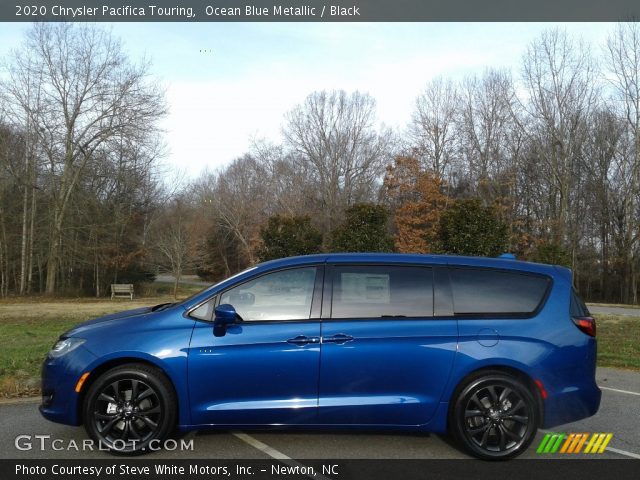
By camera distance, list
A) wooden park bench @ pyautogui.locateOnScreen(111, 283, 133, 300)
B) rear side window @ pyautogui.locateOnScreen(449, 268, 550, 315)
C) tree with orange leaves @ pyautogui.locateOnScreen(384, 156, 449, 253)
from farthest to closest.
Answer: tree with orange leaves @ pyautogui.locateOnScreen(384, 156, 449, 253) → wooden park bench @ pyautogui.locateOnScreen(111, 283, 133, 300) → rear side window @ pyautogui.locateOnScreen(449, 268, 550, 315)

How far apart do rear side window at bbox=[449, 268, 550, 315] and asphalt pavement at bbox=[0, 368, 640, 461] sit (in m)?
1.27

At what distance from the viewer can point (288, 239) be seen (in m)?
19.7

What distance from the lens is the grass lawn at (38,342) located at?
23.4 ft

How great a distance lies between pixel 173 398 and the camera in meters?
4.45

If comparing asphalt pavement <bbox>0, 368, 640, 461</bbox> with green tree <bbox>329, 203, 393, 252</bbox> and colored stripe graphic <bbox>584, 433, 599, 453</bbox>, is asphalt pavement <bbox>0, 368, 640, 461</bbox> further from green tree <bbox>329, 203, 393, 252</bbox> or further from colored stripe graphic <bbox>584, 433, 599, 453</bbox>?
green tree <bbox>329, 203, 393, 252</bbox>

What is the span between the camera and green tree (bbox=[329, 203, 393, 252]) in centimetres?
1859

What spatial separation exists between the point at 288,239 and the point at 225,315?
15.3 metres

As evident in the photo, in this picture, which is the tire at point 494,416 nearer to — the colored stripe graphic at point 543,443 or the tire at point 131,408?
the colored stripe graphic at point 543,443

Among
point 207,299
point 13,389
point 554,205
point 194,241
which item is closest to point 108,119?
point 194,241

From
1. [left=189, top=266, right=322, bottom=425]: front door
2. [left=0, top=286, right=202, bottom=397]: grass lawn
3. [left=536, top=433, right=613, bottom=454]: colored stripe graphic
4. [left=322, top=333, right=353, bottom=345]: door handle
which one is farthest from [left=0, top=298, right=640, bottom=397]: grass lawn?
[left=536, top=433, right=613, bottom=454]: colored stripe graphic

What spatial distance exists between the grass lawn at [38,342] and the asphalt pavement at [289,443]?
1.75m

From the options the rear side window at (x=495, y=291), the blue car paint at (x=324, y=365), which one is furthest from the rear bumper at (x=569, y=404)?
the rear side window at (x=495, y=291)

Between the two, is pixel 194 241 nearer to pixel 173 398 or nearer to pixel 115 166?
pixel 115 166
